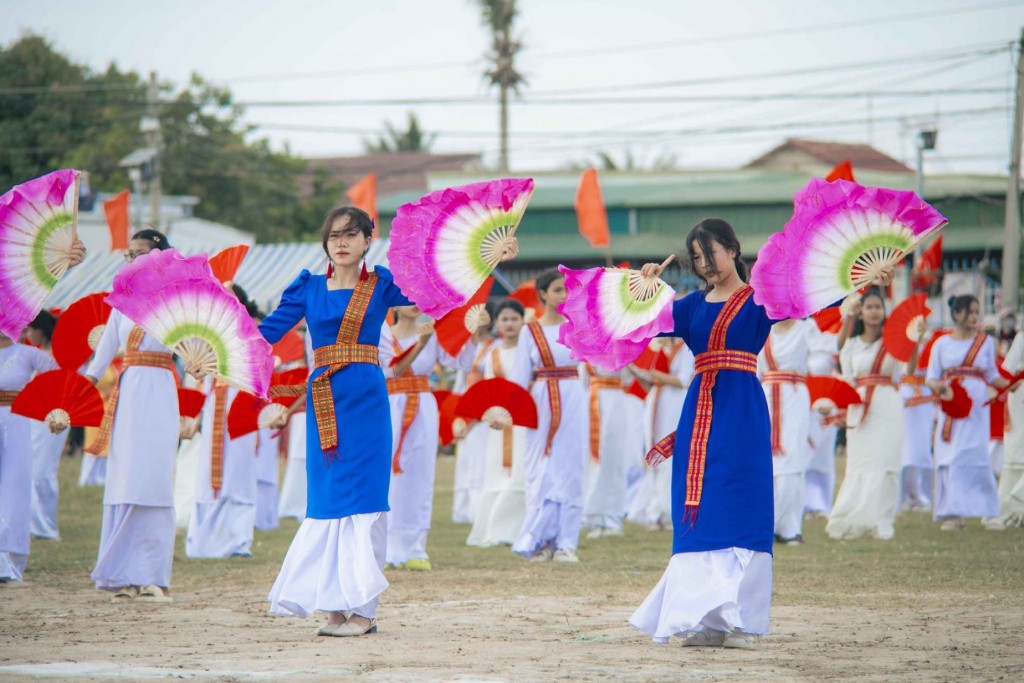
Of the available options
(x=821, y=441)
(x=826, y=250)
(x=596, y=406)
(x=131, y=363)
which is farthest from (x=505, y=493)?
(x=826, y=250)

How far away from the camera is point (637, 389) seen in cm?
1426

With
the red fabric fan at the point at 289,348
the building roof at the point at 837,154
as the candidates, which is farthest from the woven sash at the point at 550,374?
the building roof at the point at 837,154

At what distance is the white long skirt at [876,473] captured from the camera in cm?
1191

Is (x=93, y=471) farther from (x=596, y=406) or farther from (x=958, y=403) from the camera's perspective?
(x=958, y=403)

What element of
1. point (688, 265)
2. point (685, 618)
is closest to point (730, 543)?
point (685, 618)

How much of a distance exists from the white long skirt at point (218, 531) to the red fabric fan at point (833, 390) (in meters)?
Result: 4.87

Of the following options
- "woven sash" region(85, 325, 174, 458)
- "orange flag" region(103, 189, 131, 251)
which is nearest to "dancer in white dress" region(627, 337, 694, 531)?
"woven sash" region(85, 325, 174, 458)

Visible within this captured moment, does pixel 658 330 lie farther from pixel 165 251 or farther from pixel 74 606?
pixel 74 606

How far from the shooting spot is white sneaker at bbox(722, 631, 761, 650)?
6215 mm

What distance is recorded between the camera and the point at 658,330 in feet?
21.0

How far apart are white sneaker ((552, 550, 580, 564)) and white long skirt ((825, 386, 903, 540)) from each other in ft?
9.86

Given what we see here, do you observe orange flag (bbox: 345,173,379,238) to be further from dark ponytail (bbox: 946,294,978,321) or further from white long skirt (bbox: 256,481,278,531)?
dark ponytail (bbox: 946,294,978,321)

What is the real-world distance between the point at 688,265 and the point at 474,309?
3574 millimetres

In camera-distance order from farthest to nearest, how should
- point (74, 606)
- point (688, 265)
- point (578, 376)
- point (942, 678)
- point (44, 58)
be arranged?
1. point (44, 58)
2. point (578, 376)
3. point (74, 606)
4. point (688, 265)
5. point (942, 678)
